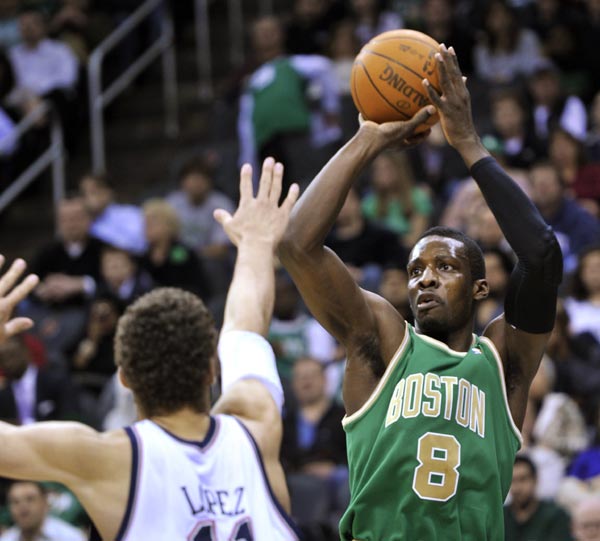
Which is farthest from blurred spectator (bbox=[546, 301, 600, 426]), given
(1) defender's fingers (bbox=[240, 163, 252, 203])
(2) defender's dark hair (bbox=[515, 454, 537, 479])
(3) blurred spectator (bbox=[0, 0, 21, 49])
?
(3) blurred spectator (bbox=[0, 0, 21, 49])

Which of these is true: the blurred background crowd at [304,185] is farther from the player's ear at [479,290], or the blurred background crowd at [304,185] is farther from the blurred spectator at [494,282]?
the player's ear at [479,290]

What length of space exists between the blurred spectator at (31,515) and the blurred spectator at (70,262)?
3115 millimetres

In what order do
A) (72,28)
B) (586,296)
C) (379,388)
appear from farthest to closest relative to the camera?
(72,28)
(586,296)
(379,388)

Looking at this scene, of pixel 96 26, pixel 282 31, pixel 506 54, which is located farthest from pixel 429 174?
pixel 96 26

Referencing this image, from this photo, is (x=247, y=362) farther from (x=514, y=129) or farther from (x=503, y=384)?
(x=514, y=129)

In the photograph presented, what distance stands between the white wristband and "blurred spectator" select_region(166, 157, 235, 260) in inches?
302

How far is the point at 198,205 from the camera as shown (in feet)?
39.2

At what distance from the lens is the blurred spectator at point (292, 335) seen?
991 cm

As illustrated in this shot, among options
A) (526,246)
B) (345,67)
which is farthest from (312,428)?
(526,246)

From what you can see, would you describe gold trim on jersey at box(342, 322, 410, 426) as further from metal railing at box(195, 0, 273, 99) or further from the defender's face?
metal railing at box(195, 0, 273, 99)

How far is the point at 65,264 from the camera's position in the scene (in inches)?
452

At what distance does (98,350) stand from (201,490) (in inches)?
275

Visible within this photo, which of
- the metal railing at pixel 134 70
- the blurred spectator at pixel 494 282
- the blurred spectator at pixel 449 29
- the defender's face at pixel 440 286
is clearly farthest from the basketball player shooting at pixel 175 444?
the metal railing at pixel 134 70

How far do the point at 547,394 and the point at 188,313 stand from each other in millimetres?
5192
